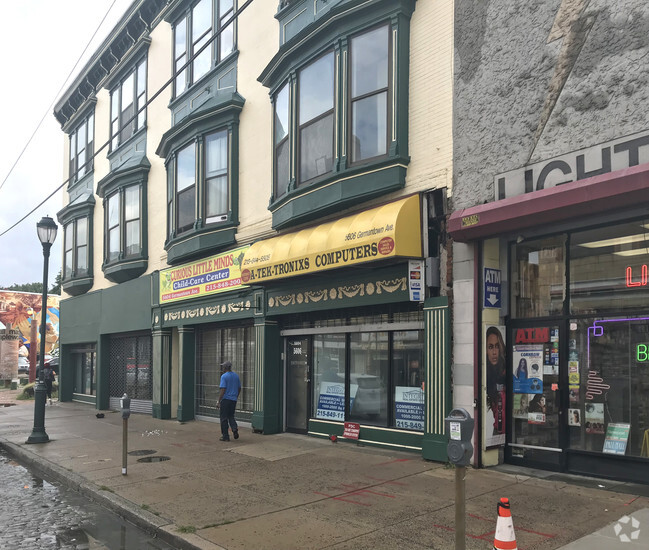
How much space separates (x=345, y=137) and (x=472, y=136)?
253 cm

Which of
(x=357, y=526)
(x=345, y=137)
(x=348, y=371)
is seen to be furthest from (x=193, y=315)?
(x=357, y=526)

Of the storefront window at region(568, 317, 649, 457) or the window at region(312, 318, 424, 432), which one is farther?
the window at region(312, 318, 424, 432)

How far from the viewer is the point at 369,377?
1134 centimetres

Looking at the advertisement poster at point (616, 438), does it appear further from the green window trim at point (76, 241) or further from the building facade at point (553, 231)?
the green window trim at point (76, 241)

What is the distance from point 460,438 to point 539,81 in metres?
5.70

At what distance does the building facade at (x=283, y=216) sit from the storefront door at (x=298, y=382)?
0.05m

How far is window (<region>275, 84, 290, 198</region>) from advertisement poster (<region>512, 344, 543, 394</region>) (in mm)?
5895

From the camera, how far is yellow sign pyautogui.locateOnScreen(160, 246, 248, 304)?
47.9 feet

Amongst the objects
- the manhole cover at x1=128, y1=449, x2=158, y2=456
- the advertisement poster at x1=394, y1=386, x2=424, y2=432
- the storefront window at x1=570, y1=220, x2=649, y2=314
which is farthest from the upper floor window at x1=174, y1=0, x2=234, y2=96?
the storefront window at x1=570, y1=220, x2=649, y2=314

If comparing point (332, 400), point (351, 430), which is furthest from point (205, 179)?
point (351, 430)

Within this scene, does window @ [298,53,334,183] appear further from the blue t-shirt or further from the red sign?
the red sign

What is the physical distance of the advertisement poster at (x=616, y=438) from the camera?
7.80 meters

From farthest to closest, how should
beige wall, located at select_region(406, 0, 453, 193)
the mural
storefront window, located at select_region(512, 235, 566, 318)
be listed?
the mural < beige wall, located at select_region(406, 0, 453, 193) < storefront window, located at select_region(512, 235, 566, 318)

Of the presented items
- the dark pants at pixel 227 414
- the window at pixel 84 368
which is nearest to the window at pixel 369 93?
the dark pants at pixel 227 414
